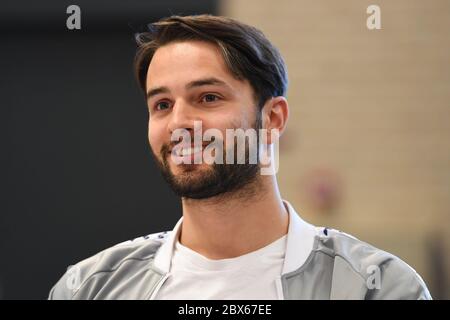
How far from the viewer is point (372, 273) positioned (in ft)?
4.28

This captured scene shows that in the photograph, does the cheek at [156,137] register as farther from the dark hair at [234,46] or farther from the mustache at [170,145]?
the dark hair at [234,46]

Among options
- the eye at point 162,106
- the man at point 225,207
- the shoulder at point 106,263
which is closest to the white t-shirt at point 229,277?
the man at point 225,207

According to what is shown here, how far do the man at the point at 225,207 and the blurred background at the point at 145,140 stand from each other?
7.6 inches

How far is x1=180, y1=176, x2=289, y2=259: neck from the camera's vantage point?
54.8 inches

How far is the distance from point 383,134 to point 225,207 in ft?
1.73

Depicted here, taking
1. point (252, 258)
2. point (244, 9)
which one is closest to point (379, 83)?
point (244, 9)

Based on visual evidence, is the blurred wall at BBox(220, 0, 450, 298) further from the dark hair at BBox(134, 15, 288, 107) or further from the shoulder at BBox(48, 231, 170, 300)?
the shoulder at BBox(48, 231, 170, 300)

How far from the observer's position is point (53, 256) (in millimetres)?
1608

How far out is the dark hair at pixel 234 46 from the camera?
1.36m

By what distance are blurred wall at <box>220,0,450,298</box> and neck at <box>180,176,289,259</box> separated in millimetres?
256

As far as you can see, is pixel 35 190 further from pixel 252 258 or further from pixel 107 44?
pixel 252 258

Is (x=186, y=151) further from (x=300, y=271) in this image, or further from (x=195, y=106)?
(x=300, y=271)

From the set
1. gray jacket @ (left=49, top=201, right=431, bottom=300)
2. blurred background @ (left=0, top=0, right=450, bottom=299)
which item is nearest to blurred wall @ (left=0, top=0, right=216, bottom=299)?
blurred background @ (left=0, top=0, right=450, bottom=299)

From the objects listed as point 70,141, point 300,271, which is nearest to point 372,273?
point 300,271
